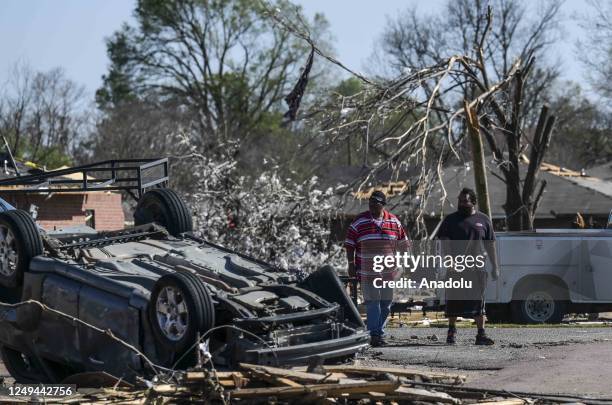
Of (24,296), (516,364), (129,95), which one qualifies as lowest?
(516,364)

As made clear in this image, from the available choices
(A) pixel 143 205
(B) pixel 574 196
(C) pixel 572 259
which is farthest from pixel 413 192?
(B) pixel 574 196

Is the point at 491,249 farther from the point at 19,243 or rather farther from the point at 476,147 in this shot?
the point at 476,147

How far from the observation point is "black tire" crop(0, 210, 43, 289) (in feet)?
31.5

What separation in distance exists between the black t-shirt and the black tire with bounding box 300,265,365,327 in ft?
7.51

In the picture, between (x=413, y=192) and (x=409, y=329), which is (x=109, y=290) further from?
(x=413, y=192)

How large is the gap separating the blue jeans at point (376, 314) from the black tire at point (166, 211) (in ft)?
7.22

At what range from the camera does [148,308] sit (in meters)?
8.58

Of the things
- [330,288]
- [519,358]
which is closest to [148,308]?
[330,288]

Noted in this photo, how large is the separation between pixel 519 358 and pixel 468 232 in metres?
1.73

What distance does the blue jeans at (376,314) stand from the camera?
11570 mm

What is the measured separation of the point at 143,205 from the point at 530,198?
12467 millimetres

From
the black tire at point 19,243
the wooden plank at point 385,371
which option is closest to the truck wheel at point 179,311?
the wooden plank at point 385,371

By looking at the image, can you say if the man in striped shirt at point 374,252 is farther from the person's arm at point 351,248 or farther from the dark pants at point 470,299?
the dark pants at point 470,299

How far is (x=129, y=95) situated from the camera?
169 feet
